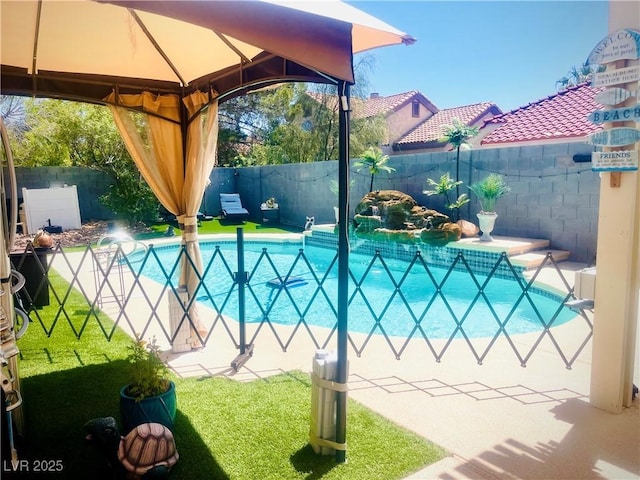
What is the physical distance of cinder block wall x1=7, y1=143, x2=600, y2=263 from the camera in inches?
308

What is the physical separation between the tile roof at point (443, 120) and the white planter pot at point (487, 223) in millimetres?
10132

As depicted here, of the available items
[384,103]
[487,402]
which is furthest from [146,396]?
[384,103]

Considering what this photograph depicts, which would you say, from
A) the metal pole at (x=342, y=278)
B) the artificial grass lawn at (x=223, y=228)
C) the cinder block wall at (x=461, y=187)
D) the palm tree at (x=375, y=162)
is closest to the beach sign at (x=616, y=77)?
the metal pole at (x=342, y=278)

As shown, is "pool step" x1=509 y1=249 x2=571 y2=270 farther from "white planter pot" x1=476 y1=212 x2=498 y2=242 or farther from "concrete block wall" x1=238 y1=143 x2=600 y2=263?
"white planter pot" x1=476 y1=212 x2=498 y2=242

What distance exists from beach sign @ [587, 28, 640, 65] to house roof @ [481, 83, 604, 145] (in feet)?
27.2

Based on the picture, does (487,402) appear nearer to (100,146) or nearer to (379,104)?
(100,146)

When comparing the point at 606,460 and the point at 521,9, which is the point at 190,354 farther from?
the point at 521,9

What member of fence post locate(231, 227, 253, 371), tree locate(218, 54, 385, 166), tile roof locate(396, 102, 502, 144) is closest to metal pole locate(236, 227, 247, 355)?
fence post locate(231, 227, 253, 371)

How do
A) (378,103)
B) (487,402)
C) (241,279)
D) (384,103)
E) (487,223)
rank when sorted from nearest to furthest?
(487,402), (241,279), (487,223), (378,103), (384,103)

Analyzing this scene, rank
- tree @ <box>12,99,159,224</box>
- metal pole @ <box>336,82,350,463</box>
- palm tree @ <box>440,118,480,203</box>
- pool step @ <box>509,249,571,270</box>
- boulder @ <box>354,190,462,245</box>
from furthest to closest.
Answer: tree @ <box>12,99,159,224</box>
palm tree @ <box>440,118,480,203</box>
boulder @ <box>354,190,462,245</box>
pool step @ <box>509,249,571,270</box>
metal pole @ <box>336,82,350,463</box>

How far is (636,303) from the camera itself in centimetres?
248

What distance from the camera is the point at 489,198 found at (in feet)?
28.6

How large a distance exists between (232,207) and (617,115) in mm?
12748

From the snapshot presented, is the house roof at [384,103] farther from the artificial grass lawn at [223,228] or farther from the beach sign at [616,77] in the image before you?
the beach sign at [616,77]
